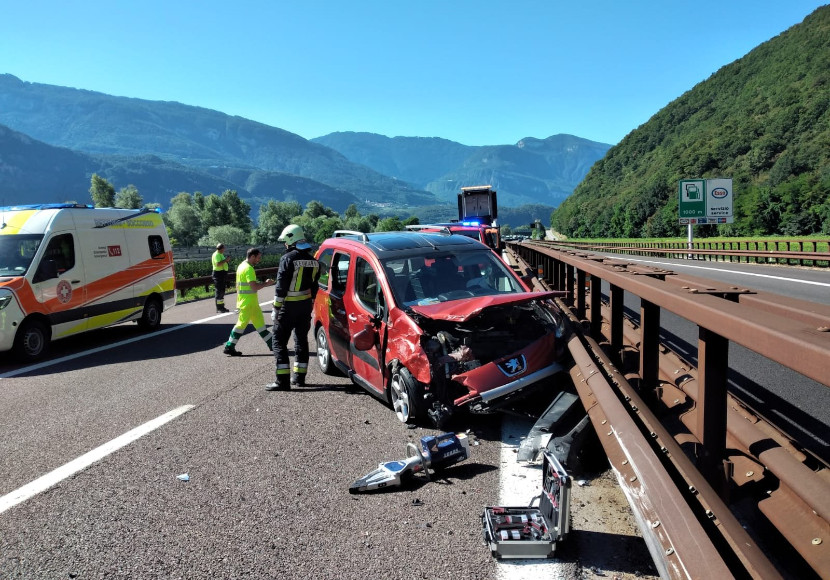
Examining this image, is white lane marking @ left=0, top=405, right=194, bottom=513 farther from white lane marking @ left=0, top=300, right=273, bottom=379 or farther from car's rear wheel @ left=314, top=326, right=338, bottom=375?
white lane marking @ left=0, top=300, right=273, bottom=379

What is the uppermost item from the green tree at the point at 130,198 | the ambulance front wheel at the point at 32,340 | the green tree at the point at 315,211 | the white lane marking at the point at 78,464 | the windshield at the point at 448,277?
the green tree at the point at 130,198

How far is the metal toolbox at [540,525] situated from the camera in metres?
3.17

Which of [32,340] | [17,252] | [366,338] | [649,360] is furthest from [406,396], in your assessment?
[17,252]

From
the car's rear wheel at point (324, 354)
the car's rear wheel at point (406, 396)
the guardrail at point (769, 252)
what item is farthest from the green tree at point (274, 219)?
the car's rear wheel at point (406, 396)

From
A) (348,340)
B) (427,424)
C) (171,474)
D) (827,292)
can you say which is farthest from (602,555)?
(827,292)

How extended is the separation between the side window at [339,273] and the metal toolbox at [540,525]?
13.1 ft

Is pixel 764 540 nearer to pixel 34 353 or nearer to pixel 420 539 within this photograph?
pixel 420 539

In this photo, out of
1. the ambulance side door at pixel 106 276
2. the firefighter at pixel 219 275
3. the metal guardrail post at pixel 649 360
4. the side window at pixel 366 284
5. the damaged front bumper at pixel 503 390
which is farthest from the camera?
the firefighter at pixel 219 275

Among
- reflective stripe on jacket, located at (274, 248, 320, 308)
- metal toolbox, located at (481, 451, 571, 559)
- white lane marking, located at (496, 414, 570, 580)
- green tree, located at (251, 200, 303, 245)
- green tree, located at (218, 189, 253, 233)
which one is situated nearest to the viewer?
white lane marking, located at (496, 414, 570, 580)

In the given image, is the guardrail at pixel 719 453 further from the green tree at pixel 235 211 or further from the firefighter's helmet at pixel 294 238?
the green tree at pixel 235 211

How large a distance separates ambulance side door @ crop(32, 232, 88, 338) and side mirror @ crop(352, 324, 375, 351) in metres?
6.57

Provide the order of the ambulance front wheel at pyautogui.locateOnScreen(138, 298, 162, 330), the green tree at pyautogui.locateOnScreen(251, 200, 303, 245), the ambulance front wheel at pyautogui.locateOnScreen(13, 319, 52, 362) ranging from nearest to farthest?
the ambulance front wheel at pyautogui.locateOnScreen(13, 319, 52, 362) < the ambulance front wheel at pyautogui.locateOnScreen(138, 298, 162, 330) < the green tree at pyautogui.locateOnScreen(251, 200, 303, 245)

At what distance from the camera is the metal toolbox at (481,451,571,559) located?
317 centimetres

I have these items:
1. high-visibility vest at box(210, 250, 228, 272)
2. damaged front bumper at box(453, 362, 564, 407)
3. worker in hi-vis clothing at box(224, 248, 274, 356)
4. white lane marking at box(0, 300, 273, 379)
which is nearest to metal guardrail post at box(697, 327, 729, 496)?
damaged front bumper at box(453, 362, 564, 407)
